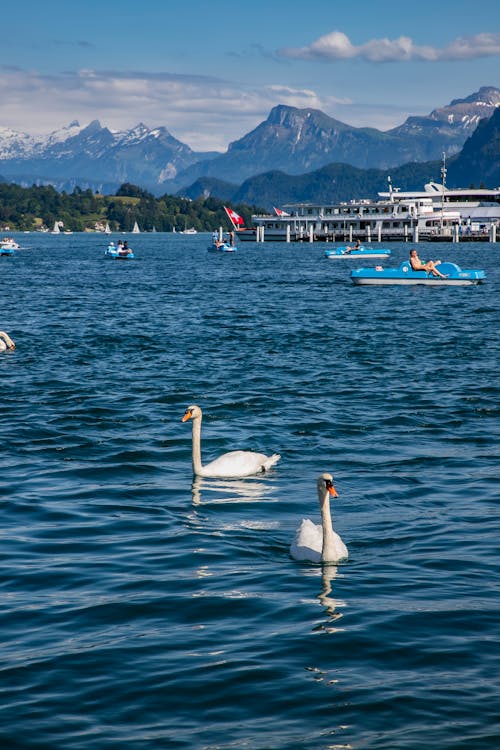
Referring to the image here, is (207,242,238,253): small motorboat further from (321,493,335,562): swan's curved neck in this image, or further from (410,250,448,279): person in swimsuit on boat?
(321,493,335,562): swan's curved neck

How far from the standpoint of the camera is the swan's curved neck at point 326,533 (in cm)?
1236

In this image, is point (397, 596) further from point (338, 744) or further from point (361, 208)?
point (361, 208)

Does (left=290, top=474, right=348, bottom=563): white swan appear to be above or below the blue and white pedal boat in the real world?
below

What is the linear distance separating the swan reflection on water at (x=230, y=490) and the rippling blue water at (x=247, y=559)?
0.17 ft

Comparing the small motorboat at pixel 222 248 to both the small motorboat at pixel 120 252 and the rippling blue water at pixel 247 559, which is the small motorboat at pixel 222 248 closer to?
the small motorboat at pixel 120 252

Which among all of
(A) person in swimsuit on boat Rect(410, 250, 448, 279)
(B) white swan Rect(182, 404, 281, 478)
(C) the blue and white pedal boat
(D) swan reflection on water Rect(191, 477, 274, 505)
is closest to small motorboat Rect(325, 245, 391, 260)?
(C) the blue and white pedal boat

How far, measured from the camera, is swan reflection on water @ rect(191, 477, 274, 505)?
1617 cm

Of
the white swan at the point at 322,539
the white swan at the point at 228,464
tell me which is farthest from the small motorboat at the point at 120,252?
the white swan at the point at 322,539

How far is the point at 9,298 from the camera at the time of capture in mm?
60688

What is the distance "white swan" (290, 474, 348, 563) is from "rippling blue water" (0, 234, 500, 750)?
213 mm

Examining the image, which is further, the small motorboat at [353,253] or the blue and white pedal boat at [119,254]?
the blue and white pedal boat at [119,254]

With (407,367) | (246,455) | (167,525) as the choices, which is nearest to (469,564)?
(167,525)

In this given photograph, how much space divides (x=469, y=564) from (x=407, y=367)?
57.3 ft

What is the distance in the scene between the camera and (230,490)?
1675cm
